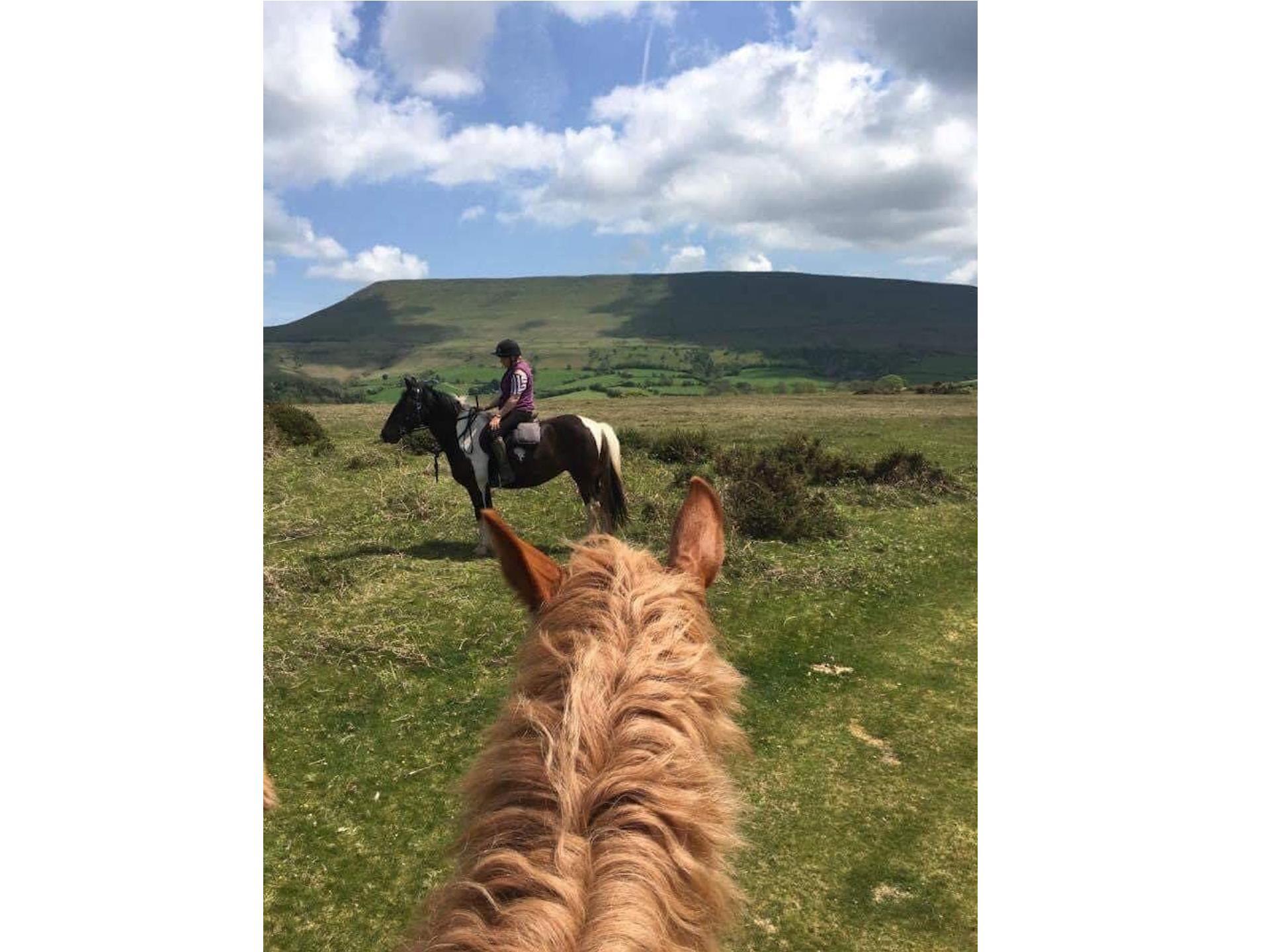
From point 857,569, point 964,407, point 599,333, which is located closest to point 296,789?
point 857,569

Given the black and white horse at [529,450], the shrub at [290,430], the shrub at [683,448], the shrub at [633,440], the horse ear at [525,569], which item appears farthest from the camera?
the shrub at [633,440]

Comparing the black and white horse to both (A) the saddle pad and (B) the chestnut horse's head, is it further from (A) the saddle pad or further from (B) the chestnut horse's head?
(B) the chestnut horse's head

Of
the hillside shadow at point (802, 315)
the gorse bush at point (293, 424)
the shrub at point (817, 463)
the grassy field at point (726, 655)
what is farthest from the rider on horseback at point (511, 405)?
the hillside shadow at point (802, 315)

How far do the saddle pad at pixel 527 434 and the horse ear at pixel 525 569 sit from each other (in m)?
6.85

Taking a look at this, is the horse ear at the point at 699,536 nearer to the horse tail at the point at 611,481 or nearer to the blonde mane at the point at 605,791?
the blonde mane at the point at 605,791

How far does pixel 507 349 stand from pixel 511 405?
78 centimetres

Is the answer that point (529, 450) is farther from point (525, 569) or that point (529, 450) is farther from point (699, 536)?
point (525, 569)

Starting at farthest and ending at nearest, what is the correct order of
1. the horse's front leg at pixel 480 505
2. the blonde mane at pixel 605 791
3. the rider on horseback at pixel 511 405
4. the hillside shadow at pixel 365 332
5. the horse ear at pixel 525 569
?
the hillside shadow at pixel 365 332 → the rider on horseback at pixel 511 405 → the horse's front leg at pixel 480 505 → the horse ear at pixel 525 569 → the blonde mane at pixel 605 791

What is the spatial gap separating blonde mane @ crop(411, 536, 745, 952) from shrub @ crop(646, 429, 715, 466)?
10.4m

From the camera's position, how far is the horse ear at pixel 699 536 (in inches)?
81.5

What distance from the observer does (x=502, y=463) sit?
882cm

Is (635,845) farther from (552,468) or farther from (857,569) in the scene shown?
(552,468)
